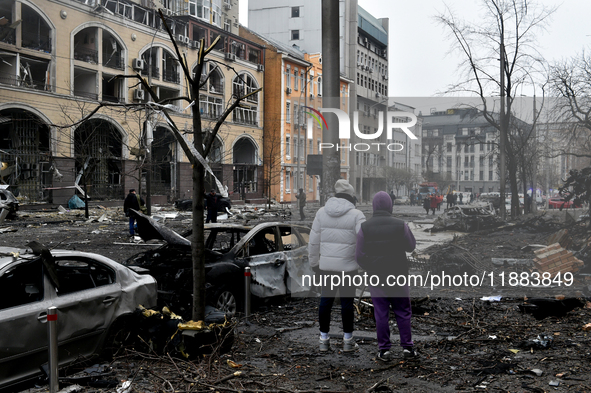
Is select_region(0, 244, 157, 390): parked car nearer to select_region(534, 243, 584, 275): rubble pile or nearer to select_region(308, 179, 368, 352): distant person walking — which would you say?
select_region(308, 179, 368, 352): distant person walking

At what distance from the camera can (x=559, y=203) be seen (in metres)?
10.3

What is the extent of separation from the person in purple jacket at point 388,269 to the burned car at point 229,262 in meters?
2.48

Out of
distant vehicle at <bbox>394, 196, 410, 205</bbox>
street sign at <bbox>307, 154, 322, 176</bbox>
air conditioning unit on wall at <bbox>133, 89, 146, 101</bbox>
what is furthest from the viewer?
air conditioning unit on wall at <bbox>133, 89, 146, 101</bbox>

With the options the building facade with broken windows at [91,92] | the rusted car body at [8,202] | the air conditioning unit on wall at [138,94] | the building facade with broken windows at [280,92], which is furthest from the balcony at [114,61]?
the rusted car body at [8,202]

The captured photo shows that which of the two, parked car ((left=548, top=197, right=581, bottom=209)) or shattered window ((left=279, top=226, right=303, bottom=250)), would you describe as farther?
parked car ((left=548, top=197, right=581, bottom=209))

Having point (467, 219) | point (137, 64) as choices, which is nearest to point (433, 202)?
point (467, 219)

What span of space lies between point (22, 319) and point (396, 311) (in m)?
3.74

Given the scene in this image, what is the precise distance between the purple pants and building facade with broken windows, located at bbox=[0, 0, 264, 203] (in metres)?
21.2

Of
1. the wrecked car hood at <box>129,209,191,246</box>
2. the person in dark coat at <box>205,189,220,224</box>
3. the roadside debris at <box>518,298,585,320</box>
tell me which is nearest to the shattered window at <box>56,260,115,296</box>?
the wrecked car hood at <box>129,209,191,246</box>

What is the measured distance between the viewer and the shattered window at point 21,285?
5.11 m

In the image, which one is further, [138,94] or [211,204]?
[138,94]

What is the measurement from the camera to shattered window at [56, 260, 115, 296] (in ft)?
19.1

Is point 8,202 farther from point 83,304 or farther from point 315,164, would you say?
point 83,304

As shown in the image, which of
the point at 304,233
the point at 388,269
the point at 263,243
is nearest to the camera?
the point at 388,269
